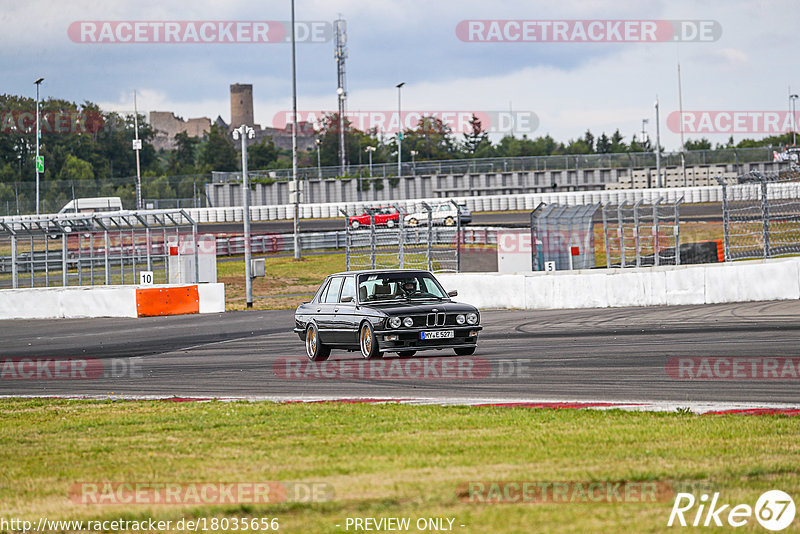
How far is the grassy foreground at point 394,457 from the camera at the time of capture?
205 inches

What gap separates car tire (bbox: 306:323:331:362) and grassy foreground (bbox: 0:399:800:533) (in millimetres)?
4821

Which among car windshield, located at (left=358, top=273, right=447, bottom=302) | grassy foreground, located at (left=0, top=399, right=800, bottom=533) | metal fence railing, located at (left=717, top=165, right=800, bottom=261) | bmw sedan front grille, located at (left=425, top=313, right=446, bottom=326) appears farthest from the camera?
metal fence railing, located at (left=717, top=165, right=800, bottom=261)

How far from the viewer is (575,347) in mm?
14477

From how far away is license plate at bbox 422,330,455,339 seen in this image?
536 inches

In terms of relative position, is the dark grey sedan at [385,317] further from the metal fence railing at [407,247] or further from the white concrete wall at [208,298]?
the white concrete wall at [208,298]

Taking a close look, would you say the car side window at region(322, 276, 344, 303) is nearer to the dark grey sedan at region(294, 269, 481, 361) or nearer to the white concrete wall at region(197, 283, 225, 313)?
the dark grey sedan at region(294, 269, 481, 361)

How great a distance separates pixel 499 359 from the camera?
44.2ft

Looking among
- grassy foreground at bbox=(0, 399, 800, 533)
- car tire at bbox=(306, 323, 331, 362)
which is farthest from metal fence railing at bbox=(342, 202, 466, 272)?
grassy foreground at bbox=(0, 399, 800, 533)

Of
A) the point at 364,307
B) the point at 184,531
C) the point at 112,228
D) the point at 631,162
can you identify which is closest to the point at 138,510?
the point at 184,531

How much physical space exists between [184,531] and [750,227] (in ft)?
61.5

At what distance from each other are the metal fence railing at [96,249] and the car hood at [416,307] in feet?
47.7

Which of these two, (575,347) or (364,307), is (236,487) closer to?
(364,307)

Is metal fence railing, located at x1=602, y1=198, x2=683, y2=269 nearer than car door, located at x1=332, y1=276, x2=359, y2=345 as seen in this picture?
No

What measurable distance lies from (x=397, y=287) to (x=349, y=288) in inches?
29.3
